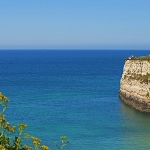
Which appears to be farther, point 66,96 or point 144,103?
→ point 66,96

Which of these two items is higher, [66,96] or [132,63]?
[132,63]

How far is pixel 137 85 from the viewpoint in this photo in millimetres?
57250

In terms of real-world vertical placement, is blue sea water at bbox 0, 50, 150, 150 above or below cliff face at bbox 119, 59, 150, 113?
below

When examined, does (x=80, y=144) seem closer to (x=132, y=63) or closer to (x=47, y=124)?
(x=47, y=124)

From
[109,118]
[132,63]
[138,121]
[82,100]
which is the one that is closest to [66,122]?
[109,118]

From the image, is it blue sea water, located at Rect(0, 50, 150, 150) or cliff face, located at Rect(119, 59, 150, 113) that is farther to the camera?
cliff face, located at Rect(119, 59, 150, 113)

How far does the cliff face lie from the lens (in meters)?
53.8

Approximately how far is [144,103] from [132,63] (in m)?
10.8

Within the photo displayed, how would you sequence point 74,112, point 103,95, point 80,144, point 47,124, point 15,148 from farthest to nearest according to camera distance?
1. point 103,95
2. point 74,112
3. point 47,124
4. point 80,144
5. point 15,148

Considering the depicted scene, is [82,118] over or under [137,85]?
under

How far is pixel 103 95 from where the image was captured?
6731 centimetres

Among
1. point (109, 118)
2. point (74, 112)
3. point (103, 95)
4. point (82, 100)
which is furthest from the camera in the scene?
point (103, 95)

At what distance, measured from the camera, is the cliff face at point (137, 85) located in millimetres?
53844

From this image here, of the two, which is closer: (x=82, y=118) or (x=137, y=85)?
(x=82, y=118)
